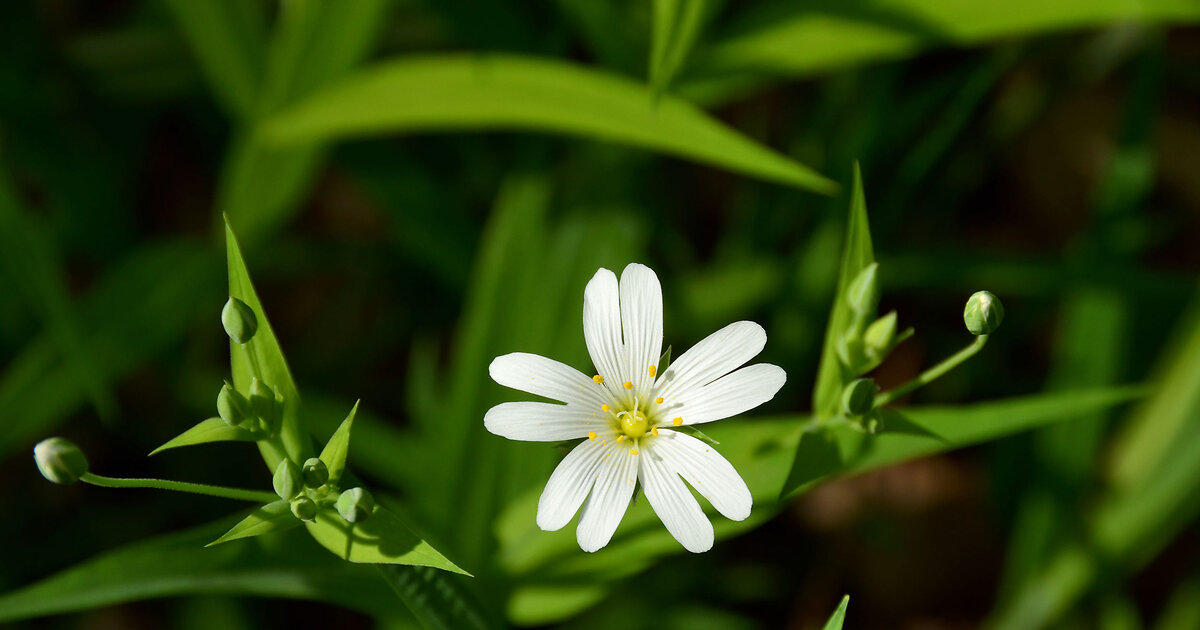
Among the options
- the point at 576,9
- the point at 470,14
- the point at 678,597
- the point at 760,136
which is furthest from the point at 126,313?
the point at 760,136

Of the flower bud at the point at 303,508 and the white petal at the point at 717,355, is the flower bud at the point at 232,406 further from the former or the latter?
the white petal at the point at 717,355

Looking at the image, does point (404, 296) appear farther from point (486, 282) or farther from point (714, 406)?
point (714, 406)

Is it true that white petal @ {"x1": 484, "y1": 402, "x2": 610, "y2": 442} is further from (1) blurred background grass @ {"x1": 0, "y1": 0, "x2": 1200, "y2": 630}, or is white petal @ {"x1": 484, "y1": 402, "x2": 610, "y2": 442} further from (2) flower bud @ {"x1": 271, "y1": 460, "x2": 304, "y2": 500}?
(1) blurred background grass @ {"x1": 0, "y1": 0, "x2": 1200, "y2": 630}

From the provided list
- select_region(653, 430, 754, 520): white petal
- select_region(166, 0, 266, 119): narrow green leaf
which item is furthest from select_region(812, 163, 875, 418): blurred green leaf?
select_region(166, 0, 266, 119): narrow green leaf

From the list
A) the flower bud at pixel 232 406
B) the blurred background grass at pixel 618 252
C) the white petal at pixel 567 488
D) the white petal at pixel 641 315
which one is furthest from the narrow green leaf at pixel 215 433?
the blurred background grass at pixel 618 252

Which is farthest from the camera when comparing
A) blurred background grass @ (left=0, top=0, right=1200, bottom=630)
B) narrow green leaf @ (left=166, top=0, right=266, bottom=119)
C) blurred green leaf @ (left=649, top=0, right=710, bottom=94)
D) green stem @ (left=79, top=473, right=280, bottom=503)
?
narrow green leaf @ (left=166, top=0, right=266, bottom=119)

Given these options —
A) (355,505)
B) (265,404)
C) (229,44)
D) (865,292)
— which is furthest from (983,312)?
(229,44)

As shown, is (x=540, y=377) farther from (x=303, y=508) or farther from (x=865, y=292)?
(x=865, y=292)
